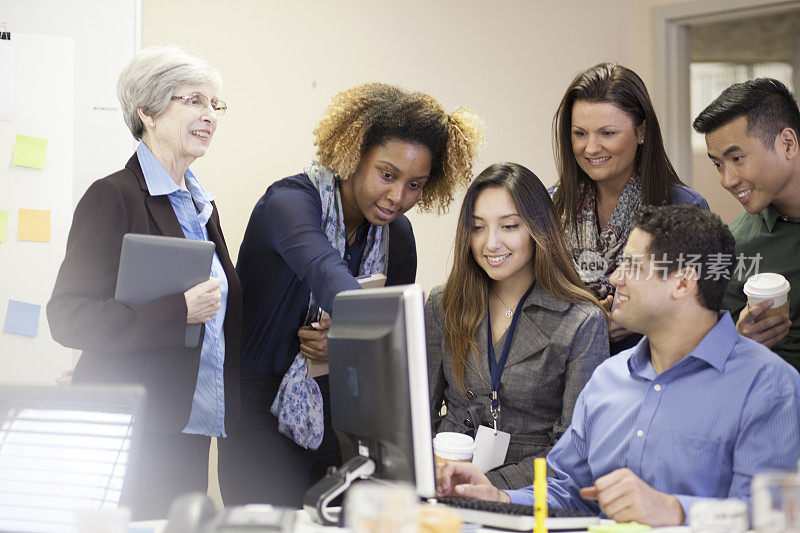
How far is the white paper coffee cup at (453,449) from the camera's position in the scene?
175 cm

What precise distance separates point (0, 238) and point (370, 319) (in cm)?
176

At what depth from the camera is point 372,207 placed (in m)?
2.29

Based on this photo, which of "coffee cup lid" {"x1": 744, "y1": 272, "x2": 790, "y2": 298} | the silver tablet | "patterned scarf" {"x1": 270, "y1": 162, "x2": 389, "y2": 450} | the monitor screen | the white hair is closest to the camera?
the monitor screen

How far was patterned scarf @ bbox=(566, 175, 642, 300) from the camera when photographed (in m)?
2.36

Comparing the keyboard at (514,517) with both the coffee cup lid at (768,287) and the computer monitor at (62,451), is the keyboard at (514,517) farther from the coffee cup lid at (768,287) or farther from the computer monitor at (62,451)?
the coffee cup lid at (768,287)

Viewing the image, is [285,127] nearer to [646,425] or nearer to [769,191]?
[769,191]

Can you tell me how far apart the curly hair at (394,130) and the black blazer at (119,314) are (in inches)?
20.1

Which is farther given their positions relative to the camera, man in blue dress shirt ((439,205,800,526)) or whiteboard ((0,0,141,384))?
whiteboard ((0,0,141,384))

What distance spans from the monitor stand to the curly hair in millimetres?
1000

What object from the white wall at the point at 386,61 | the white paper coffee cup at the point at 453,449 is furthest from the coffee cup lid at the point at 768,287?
the white wall at the point at 386,61

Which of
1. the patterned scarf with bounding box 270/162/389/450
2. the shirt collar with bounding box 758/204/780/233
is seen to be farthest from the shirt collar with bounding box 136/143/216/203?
the shirt collar with bounding box 758/204/780/233

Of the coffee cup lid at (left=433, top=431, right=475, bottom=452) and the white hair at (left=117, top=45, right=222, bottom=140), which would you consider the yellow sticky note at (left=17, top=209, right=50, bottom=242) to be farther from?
the coffee cup lid at (left=433, top=431, right=475, bottom=452)

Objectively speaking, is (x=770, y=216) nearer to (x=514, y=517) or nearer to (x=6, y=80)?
(x=514, y=517)

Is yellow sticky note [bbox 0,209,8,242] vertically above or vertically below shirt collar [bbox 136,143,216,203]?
below
